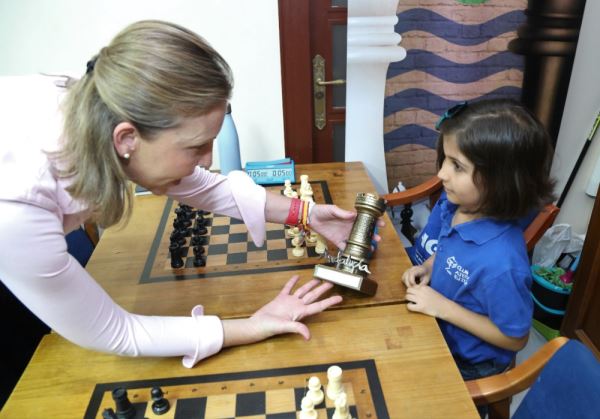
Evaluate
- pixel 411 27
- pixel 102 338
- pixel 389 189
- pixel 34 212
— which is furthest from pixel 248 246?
pixel 411 27

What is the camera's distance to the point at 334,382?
2.93 feet

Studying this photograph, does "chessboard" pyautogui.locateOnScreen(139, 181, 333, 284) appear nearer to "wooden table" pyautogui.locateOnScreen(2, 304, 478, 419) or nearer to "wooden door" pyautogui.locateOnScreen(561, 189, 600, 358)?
"wooden table" pyautogui.locateOnScreen(2, 304, 478, 419)

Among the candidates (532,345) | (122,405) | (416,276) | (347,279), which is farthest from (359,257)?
(532,345)

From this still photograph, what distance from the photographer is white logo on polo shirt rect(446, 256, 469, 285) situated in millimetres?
1214

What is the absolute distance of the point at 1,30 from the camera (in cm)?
195

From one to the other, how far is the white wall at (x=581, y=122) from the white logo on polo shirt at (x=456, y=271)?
1.08 m

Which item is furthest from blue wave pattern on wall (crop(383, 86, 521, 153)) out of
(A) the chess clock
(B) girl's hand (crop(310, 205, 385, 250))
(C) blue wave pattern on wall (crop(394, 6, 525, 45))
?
(B) girl's hand (crop(310, 205, 385, 250))

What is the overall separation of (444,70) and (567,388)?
62.4 inches

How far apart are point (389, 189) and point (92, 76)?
5.53 feet

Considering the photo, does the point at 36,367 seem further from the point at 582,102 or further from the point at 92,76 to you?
the point at 582,102

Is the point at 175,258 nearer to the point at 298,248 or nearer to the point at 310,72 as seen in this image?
the point at 298,248

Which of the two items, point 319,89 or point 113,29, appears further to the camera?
point 319,89

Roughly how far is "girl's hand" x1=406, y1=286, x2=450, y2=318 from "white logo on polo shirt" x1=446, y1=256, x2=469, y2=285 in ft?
0.28

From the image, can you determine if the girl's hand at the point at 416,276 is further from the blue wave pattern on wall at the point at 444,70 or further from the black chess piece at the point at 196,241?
the blue wave pattern on wall at the point at 444,70
